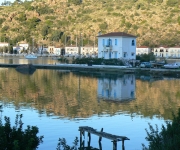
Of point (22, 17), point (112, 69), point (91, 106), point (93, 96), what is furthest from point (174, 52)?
point (91, 106)

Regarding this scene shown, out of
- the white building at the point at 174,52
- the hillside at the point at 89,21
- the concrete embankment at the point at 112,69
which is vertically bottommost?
the concrete embankment at the point at 112,69

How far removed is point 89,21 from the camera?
113 m

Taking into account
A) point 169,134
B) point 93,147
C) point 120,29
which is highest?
point 120,29

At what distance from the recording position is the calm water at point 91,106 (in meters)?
17.0

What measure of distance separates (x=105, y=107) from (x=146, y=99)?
5.10 meters

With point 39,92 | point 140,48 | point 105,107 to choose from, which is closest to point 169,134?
point 105,107

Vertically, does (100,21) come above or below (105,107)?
above

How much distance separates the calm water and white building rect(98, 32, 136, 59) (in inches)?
720

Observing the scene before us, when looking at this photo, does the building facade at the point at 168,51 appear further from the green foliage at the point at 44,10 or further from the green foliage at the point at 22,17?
the green foliage at the point at 44,10

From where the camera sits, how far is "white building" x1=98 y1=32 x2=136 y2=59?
56.3 metres

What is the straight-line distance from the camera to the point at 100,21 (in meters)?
111

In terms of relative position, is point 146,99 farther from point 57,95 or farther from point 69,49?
point 69,49

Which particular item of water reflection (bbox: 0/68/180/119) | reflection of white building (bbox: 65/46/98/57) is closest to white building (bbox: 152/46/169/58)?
reflection of white building (bbox: 65/46/98/57)

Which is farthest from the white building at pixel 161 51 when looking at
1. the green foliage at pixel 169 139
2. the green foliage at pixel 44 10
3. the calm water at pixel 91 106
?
the green foliage at pixel 169 139
